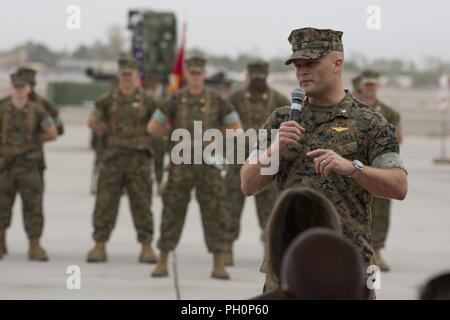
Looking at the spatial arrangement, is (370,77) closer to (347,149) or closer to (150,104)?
(150,104)

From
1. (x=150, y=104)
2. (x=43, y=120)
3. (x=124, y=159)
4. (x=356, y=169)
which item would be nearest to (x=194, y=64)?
(x=150, y=104)

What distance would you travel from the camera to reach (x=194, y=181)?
10.4 meters

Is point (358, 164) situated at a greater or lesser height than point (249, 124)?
greater

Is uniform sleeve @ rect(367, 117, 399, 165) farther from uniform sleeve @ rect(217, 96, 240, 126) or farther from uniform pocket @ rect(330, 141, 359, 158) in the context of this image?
uniform sleeve @ rect(217, 96, 240, 126)

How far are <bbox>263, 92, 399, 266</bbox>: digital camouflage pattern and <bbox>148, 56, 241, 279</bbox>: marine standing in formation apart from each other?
5.62m

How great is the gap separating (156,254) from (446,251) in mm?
3183

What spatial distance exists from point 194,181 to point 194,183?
0.8 inches

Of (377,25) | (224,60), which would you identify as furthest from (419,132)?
(224,60)

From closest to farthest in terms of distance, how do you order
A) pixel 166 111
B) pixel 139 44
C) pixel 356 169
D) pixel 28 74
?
pixel 356 169, pixel 166 111, pixel 28 74, pixel 139 44

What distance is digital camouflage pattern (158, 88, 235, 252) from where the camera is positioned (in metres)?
10.3

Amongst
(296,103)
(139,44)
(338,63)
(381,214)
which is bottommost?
(381,214)

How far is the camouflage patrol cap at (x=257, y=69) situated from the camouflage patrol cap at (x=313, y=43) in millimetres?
6837

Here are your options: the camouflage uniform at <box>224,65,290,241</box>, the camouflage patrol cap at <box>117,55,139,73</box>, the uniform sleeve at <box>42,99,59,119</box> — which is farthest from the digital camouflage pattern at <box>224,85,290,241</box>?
the uniform sleeve at <box>42,99,59,119</box>

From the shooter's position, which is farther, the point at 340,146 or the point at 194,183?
the point at 194,183
